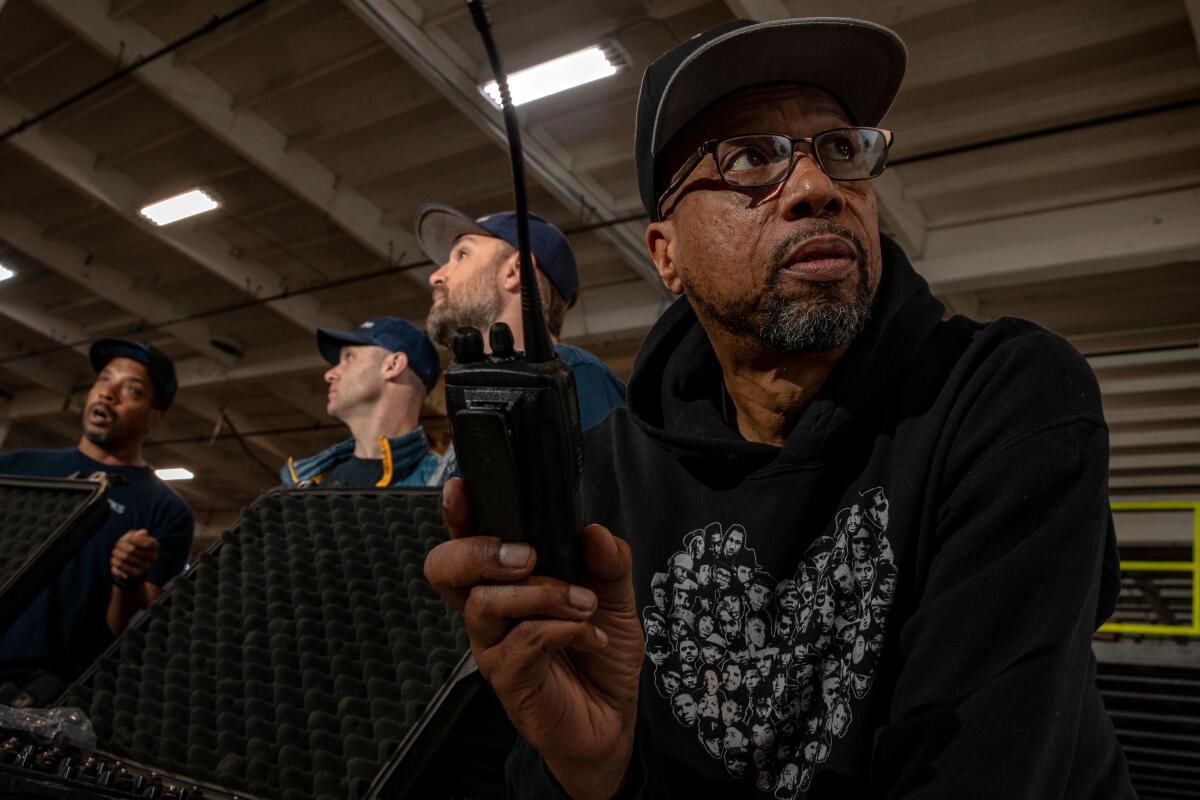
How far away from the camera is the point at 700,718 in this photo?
877mm

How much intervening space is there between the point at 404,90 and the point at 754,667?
535 centimetres

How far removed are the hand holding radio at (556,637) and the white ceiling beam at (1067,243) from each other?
5303 millimetres

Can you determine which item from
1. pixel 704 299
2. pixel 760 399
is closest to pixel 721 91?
pixel 704 299

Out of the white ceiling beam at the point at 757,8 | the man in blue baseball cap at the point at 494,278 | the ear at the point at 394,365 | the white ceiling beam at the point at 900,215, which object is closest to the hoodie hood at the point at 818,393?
the man in blue baseball cap at the point at 494,278

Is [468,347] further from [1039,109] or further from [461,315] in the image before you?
[1039,109]

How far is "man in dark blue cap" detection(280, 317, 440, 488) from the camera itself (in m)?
2.57

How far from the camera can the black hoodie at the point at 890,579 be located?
648 millimetres

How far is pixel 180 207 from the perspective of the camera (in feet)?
22.6

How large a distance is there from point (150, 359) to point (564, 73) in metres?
2.87

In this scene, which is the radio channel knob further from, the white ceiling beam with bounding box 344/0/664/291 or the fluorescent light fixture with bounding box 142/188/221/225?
the fluorescent light fixture with bounding box 142/188/221/225

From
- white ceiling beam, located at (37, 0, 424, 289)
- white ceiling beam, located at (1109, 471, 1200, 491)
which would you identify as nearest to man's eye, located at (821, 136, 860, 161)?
white ceiling beam, located at (37, 0, 424, 289)

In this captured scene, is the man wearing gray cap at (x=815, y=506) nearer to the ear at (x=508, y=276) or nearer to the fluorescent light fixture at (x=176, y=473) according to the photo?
the ear at (x=508, y=276)

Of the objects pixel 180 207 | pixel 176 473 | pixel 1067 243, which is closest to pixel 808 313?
pixel 1067 243

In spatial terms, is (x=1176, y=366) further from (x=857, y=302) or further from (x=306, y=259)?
(x=306, y=259)
